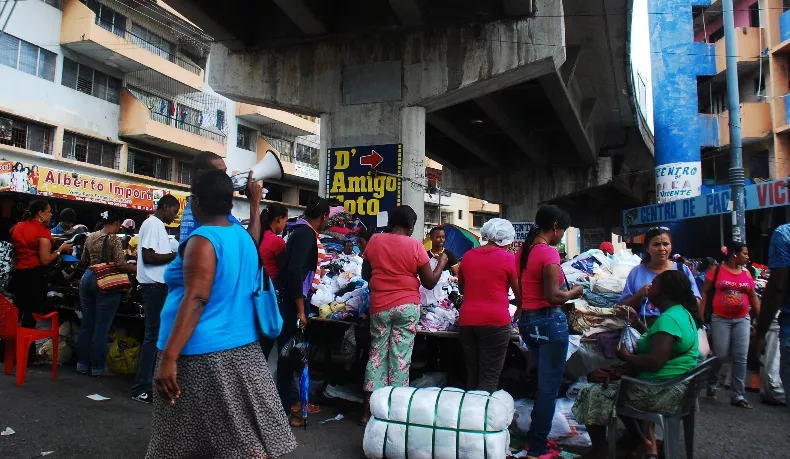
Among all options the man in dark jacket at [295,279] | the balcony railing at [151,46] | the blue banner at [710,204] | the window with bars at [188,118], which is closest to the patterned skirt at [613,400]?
the man in dark jacket at [295,279]

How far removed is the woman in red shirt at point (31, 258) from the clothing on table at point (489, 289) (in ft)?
15.7

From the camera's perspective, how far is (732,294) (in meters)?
6.19

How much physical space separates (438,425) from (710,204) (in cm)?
1527

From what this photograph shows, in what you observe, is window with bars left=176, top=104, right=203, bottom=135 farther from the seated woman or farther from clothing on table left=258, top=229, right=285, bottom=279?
the seated woman

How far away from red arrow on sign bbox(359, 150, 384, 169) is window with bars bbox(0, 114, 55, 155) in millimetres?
13958

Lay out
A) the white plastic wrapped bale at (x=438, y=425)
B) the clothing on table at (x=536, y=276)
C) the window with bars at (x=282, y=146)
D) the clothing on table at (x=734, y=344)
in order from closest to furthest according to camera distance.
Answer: the white plastic wrapped bale at (x=438, y=425), the clothing on table at (x=536, y=276), the clothing on table at (x=734, y=344), the window with bars at (x=282, y=146)

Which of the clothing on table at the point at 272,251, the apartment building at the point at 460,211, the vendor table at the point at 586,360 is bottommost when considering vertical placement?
the vendor table at the point at 586,360

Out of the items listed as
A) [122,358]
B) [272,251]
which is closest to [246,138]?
[122,358]

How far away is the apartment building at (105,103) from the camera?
1794 centimetres

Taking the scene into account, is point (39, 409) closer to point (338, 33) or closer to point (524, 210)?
point (338, 33)

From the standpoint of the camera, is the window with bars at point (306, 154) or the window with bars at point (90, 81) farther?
the window with bars at point (306, 154)

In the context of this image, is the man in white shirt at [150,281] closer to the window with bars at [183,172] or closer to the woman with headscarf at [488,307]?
the woman with headscarf at [488,307]

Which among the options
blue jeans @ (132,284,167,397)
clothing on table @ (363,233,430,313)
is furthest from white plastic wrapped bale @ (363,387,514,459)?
blue jeans @ (132,284,167,397)

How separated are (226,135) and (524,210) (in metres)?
15.7
